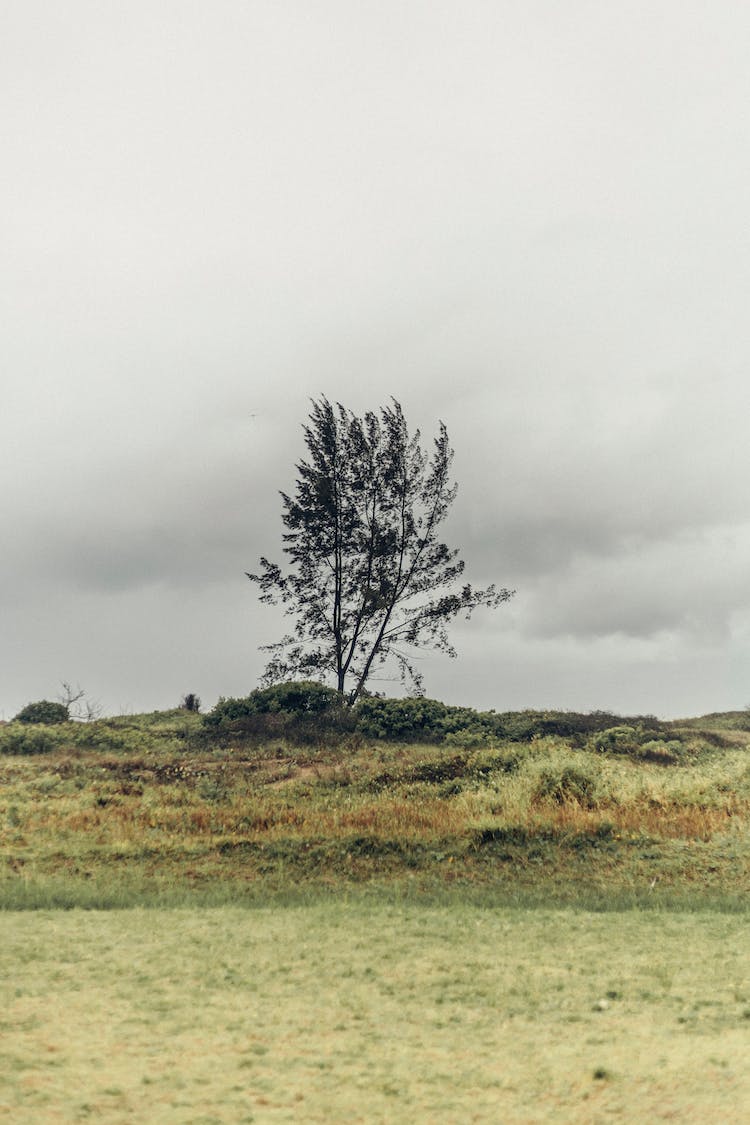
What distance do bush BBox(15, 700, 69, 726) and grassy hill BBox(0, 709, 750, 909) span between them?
7.79m

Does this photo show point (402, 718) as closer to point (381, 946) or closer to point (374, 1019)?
point (381, 946)

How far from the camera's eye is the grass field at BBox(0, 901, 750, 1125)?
17.8 feet

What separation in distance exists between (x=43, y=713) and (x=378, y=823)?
27258mm

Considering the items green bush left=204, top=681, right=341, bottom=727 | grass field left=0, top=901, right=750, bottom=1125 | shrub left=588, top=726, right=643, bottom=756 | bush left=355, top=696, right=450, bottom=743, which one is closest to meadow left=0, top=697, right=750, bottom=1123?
grass field left=0, top=901, right=750, bottom=1125

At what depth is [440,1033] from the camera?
6914 millimetres

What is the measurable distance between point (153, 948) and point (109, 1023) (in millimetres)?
3027

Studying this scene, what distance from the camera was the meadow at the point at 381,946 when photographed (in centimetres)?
567

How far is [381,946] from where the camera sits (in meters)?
9.95

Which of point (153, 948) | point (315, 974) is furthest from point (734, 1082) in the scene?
point (153, 948)

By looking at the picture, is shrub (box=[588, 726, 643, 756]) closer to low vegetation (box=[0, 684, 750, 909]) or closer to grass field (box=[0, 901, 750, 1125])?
low vegetation (box=[0, 684, 750, 909])

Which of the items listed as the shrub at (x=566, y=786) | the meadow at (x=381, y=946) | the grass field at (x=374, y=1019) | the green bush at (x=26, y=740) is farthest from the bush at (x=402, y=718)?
the grass field at (x=374, y=1019)

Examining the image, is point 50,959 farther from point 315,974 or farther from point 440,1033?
point 440,1033

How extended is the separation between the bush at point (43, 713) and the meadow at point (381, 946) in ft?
50.6

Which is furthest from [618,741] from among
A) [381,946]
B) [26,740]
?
[381,946]
